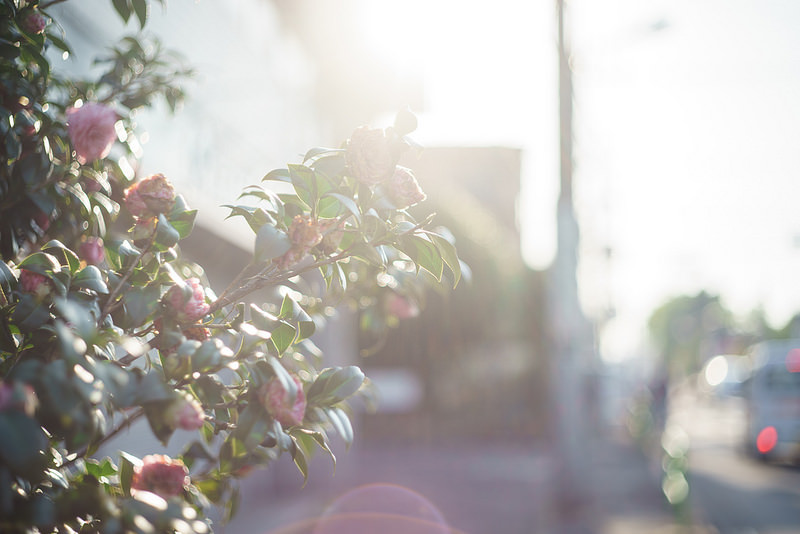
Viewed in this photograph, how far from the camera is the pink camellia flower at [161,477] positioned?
1.69 m

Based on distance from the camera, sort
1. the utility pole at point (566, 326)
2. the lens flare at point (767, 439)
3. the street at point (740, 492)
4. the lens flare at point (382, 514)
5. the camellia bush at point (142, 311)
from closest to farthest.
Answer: the camellia bush at point (142, 311) < the lens flare at point (382, 514) < the street at point (740, 492) < the utility pole at point (566, 326) < the lens flare at point (767, 439)

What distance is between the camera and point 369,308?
3008mm

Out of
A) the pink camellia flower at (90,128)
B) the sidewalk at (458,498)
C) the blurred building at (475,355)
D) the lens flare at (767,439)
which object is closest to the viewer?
the pink camellia flower at (90,128)

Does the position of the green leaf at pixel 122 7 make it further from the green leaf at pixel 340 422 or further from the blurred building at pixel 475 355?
the blurred building at pixel 475 355

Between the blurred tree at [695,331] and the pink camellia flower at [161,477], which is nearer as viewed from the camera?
the pink camellia flower at [161,477]

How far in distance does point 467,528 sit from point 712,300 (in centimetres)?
8493

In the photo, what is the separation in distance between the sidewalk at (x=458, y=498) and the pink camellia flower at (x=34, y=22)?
5.27 metres

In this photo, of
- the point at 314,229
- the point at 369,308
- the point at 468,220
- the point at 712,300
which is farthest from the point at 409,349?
the point at 712,300

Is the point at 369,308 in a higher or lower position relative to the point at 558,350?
higher

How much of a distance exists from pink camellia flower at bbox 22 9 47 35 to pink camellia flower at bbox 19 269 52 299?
842 mm

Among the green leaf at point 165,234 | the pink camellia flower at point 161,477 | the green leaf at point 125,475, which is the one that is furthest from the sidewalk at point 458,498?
the green leaf at point 165,234

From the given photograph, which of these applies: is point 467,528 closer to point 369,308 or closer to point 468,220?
point 369,308

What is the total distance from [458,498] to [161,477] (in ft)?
29.2

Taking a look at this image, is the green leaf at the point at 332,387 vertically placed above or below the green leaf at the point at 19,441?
below
